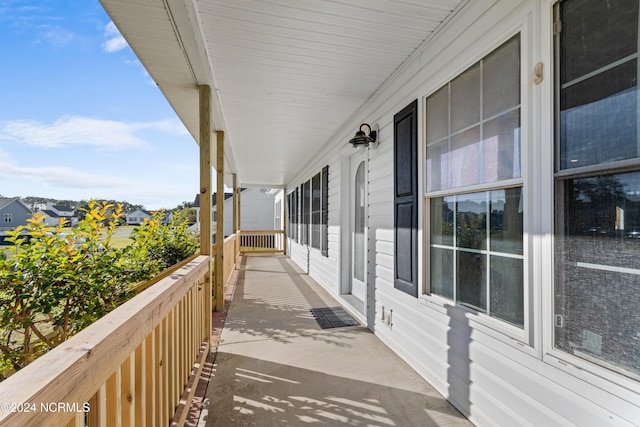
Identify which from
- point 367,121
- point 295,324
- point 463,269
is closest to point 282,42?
point 367,121

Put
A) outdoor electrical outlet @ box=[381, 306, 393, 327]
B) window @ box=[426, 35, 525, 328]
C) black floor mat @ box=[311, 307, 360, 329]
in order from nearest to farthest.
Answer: window @ box=[426, 35, 525, 328]
outdoor electrical outlet @ box=[381, 306, 393, 327]
black floor mat @ box=[311, 307, 360, 329]

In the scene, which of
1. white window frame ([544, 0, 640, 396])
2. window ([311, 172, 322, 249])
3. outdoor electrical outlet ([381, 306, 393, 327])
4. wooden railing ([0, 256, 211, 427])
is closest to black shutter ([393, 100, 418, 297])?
outdoor electrical outlet ([381, 306, 393, 327])

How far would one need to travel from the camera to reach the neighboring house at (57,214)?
2.08 metres

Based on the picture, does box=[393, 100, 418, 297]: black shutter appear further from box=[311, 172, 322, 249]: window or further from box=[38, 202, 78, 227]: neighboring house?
box=[311, 172, 322, 249]: window

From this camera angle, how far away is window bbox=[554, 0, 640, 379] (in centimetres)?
116

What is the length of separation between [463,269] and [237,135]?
13.0 ft

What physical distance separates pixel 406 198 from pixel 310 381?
5.38 feet

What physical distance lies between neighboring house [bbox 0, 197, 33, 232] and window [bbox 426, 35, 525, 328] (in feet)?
8.42

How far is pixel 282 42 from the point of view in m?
2.37

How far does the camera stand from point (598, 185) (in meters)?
1.26

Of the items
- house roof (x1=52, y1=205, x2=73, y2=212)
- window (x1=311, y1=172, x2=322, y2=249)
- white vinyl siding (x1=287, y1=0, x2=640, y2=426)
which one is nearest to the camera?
white vinyl siding (x1=287, y1=0, x2=640, y2=426)

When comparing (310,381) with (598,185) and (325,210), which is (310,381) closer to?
(598,185)

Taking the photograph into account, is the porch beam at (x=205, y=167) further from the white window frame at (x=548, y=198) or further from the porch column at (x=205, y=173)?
the white window frame at (x=548, y=198)

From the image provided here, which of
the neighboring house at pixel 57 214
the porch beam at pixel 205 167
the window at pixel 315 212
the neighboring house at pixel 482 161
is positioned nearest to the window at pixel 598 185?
the neighboring house at pixel 482 161
